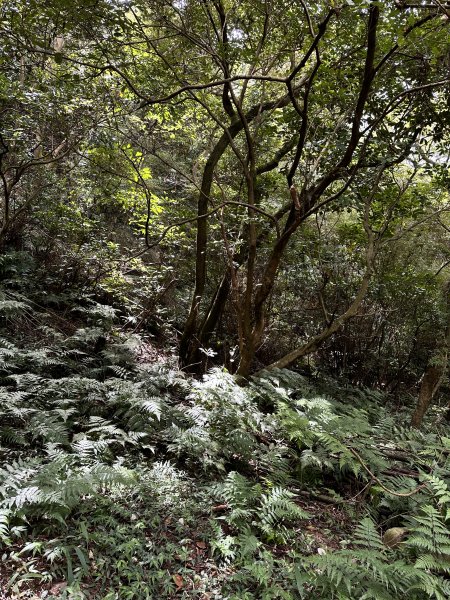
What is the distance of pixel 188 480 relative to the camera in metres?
3.58

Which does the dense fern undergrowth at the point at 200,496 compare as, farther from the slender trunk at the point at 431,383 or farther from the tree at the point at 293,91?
the tree at the point at 293,91

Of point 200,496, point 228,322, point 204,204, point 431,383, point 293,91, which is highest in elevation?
point 293,91

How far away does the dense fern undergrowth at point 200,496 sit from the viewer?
2.56 metres

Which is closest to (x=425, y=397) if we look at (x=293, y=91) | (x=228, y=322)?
(x=228, y=322)

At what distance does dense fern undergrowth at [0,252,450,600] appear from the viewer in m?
2.56

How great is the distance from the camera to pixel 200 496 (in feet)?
11.2

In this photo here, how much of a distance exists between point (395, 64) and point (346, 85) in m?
0.64

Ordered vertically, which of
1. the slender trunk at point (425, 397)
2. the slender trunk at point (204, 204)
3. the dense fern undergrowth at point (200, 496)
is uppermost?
the slender trunk at point (204, 204)

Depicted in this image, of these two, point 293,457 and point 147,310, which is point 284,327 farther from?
point 293,457

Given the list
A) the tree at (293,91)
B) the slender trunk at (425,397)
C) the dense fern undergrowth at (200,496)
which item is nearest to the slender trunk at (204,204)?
the tree at (293,91)

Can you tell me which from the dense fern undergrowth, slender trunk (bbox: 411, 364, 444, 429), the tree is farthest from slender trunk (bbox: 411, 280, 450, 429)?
the tree

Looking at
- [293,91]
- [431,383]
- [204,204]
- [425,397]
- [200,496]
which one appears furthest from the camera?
[204,204]

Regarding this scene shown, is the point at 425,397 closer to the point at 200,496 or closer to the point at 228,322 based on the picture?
the point at 228,322

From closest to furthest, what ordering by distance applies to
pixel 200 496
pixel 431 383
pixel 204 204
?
pixel 200 496
pixel 431 383
pixel 204 204
